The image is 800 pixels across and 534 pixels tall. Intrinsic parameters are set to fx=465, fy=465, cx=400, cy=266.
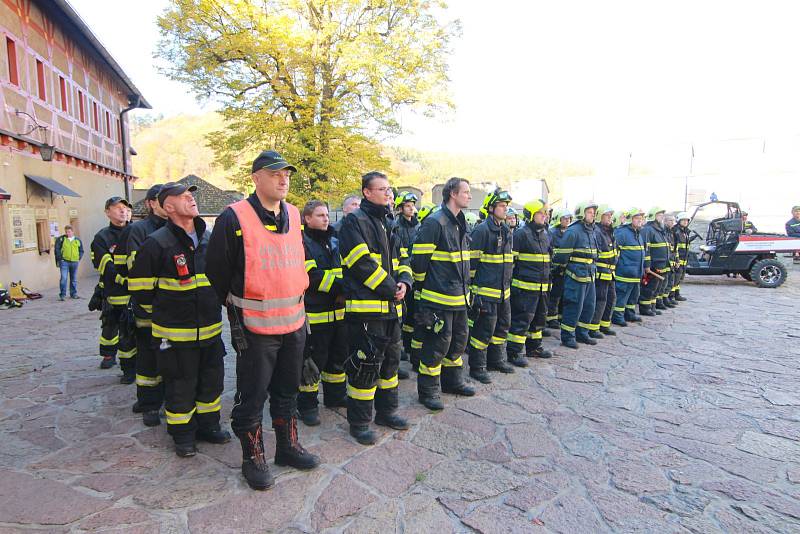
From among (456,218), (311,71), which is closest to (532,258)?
(456,218)

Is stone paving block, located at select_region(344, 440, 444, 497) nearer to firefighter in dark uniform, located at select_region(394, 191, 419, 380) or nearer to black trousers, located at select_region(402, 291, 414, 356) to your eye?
firefighter in dark uniform, located at select_region(394, 191, 419, 380)

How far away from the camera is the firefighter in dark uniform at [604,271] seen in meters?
7.35

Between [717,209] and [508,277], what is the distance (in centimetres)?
1975

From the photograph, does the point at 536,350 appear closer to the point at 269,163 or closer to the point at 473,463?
the point at 473,463

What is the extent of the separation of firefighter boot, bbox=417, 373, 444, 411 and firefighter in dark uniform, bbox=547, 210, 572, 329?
126 inches

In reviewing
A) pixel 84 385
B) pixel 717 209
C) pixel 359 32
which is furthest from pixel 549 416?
pixel 717 209

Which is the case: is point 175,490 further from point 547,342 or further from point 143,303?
point 547,342

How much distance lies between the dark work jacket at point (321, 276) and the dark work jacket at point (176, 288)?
87cm

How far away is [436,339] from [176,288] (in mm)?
2346

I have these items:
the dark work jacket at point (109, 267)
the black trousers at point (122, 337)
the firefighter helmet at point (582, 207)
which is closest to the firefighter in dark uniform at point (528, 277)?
the firefighter helmet at point (582, 207)

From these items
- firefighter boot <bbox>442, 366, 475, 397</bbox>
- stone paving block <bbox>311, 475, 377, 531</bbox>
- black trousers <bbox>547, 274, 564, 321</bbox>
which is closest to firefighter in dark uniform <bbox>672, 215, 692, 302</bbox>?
black trousers <bbox>547, 274, 564, 321</bbox>

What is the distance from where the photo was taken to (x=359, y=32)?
645 inches

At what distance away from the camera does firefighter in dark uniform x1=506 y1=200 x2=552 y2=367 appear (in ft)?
19.6

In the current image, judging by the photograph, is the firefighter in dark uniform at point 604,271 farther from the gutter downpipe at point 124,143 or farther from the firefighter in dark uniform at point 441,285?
the gutter downpipe at point 124,143
